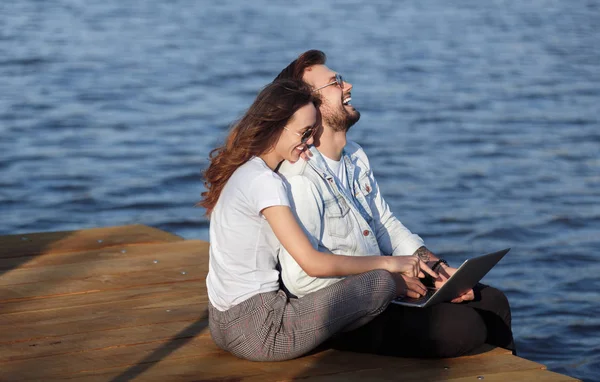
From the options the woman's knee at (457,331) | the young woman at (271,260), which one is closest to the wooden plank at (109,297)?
the young woman at (271,260)

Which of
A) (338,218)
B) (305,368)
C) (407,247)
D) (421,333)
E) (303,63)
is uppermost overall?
(303,63)

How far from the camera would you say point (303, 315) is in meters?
3.61

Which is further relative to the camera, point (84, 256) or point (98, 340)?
point (84, 256)

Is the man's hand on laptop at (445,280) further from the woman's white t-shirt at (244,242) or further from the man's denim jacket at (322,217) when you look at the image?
the woman's white t-shirt at (244,242)

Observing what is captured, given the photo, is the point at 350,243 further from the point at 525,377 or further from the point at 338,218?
the point at 525,377

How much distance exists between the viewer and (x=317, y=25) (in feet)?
60.7

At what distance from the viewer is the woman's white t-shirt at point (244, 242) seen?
361cm

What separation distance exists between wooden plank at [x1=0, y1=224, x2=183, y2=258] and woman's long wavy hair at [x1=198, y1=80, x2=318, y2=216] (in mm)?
1936

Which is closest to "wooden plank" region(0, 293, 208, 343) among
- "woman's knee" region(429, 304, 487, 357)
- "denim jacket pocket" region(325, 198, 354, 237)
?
"denim jacket pocket" region(325, 198, 354, 237)

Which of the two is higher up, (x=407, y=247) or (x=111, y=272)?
(x=407, y=247)

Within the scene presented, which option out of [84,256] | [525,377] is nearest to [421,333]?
[525,377]

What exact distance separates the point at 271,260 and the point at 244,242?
0.14 meters

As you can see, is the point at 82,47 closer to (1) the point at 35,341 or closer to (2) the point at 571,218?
(2) the point at 571,218

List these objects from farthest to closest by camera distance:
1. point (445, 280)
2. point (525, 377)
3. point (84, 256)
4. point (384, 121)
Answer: point (384, 121), point (84, 256), point (445, 280), point (525, 377)
